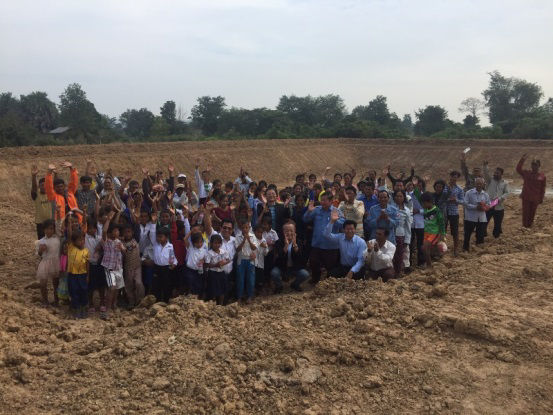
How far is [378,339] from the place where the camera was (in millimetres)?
4535

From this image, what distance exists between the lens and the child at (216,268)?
5.92 metres

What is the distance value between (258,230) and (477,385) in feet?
11.0

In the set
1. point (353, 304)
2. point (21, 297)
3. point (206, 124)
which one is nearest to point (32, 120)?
point (206, 124)

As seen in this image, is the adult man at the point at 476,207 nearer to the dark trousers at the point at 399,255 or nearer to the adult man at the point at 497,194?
the adult man at the point at 497,194

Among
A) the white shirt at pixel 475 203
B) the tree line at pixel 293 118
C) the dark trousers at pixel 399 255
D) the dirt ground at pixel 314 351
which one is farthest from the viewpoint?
the tree line at pixel 293 118

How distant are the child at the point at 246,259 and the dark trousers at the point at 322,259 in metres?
0.98

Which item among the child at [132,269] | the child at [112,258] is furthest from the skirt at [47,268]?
the child at [132,269]

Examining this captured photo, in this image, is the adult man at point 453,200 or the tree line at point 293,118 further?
the tree line at point 293,118

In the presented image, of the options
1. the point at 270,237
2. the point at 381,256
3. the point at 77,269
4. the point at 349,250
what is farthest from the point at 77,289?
the point at 381,256

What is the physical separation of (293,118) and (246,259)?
45718 millimetres

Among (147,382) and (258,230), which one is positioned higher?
(258,230)

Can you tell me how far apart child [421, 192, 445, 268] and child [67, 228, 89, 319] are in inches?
196

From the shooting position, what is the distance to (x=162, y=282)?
6.13 meters

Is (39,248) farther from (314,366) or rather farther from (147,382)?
(314,366)
